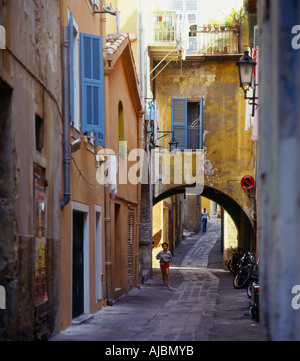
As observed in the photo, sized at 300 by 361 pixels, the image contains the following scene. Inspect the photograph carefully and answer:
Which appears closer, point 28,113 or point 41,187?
point 28,113

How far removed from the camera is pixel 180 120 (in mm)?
26453

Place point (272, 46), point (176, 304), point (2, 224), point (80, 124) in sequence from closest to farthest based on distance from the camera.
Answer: point (272, 46) → point (2, 224) → point (80, 124) → point (176, 304)

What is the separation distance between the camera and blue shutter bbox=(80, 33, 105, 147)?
1296 cm

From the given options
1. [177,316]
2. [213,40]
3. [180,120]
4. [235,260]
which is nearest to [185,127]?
[180,120]

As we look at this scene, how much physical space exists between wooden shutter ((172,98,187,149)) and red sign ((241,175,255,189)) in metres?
2.59

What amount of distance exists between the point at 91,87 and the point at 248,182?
13592 mm

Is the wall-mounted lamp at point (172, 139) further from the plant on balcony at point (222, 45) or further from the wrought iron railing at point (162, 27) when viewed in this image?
the plant on balcony at point (222, 45)

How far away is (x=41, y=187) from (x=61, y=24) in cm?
317

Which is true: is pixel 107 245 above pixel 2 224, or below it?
below

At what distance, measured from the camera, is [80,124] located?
13086 mm

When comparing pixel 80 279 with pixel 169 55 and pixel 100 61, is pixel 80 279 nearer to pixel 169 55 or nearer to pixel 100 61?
pixel 100 61

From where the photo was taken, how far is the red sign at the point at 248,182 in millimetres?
25672

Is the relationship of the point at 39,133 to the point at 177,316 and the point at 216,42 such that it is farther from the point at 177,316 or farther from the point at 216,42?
the point at 216,42

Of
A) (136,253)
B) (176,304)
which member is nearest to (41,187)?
(176,304)
